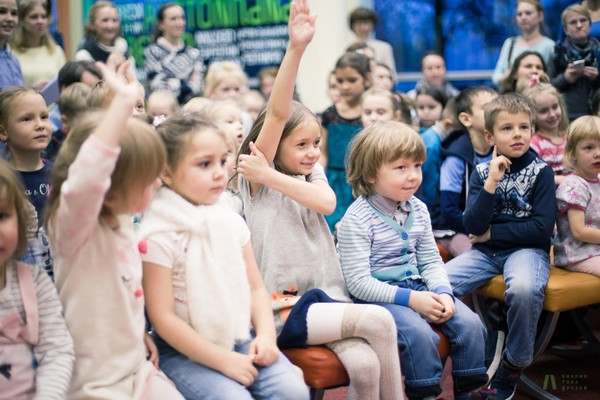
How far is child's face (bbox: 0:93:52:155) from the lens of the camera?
106 inches

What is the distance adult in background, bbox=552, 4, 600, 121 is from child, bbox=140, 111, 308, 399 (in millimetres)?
3306

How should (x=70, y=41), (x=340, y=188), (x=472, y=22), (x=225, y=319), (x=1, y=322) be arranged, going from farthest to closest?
(x=70, y=41), (x=472, y=22), (x=340, y=188), (x=225, y=319), (x=1, y=322)

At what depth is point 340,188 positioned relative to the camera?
4465mm

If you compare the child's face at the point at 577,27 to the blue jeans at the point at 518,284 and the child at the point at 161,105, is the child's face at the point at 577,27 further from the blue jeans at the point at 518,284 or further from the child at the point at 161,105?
the child at the point at 161,105

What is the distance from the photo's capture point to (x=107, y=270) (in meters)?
1.89

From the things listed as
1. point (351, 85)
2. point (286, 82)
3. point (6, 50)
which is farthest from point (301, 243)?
point (6, 50)

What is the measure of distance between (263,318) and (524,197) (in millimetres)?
1409

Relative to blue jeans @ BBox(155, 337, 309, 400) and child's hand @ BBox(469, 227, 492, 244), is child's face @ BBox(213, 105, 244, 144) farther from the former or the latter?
blue jeans @ BBox(155, 337, 309, 400)

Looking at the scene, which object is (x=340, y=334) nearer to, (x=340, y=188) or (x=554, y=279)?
(x=554, y=279)

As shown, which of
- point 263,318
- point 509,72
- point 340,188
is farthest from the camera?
point 509,72

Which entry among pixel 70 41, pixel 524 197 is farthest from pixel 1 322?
pixel 70 41

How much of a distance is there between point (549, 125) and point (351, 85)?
51.0 inches

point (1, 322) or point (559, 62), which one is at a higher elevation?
point (559, 62)

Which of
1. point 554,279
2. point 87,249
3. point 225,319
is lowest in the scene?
point 554,279
